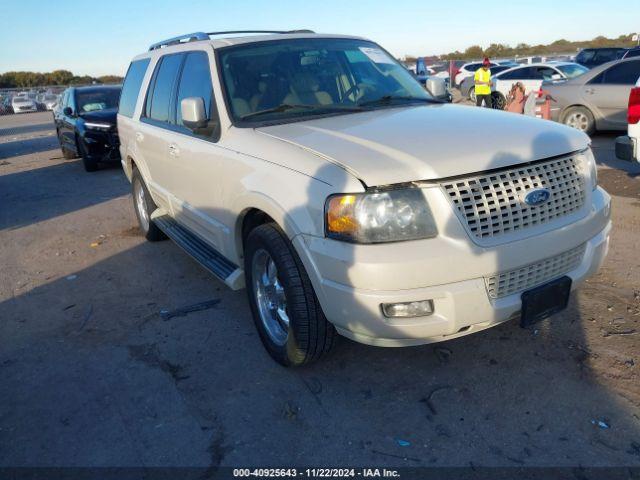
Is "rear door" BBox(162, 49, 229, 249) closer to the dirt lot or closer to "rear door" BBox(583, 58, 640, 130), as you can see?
the dirt lot

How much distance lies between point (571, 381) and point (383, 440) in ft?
3.76

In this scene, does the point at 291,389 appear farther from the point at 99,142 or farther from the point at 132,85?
the point at 99,142

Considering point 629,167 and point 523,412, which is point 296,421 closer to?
point 523,412

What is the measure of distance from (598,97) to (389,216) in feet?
31.7

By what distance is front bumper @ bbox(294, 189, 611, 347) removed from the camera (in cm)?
255

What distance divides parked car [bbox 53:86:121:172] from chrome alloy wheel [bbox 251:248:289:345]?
9032mm

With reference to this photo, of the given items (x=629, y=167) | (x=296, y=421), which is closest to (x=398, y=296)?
(x=296, y=421)

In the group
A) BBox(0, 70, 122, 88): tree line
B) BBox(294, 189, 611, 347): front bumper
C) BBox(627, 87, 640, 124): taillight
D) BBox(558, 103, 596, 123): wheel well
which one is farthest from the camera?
BBox(0, 70, 122, 88): tree line

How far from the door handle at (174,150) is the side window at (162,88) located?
0.33 meters

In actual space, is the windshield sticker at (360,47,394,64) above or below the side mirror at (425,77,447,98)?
above

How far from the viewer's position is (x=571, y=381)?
3.03m

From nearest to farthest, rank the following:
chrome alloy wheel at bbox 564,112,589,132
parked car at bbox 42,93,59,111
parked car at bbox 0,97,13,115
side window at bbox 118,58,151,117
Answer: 1. side window at bbox 118,58,151,117
2. chrome alloy wheel at bbox 564,112,589,132
3. parked car at bbox 0,97,13,115
4. parked car at bbox 42,93,59,111

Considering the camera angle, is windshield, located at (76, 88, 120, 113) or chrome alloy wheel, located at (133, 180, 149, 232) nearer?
chrome alloy wheel, located at (133, 180, 149, 232)

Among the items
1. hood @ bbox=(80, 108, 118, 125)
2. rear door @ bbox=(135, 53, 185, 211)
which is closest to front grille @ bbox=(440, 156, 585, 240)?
rear door @ bbox=(135, 53, 185, 211)
